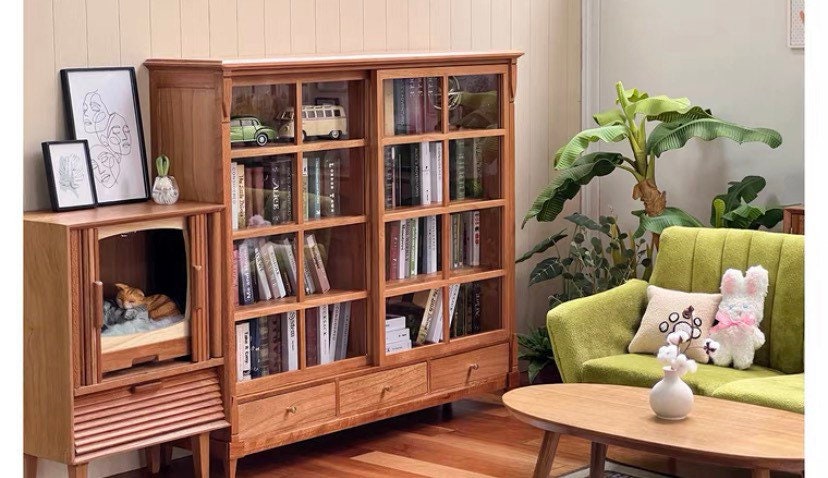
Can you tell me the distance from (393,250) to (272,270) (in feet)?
2.07

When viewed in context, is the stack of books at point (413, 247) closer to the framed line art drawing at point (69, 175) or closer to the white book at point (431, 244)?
the white book at point (431, 244)

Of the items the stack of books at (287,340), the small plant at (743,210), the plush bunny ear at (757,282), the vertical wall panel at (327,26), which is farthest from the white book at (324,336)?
the small plant at (743,210)

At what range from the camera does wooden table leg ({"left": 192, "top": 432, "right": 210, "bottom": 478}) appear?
12.7 feet

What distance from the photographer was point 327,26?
183 inches

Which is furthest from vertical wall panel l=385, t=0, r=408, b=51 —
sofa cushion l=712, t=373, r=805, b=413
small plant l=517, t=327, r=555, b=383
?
sofa cushion l=712, t=373, r=805, b=413

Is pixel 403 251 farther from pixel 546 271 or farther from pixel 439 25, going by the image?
pixel 439 25

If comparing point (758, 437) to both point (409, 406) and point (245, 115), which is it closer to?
point (409, 406)

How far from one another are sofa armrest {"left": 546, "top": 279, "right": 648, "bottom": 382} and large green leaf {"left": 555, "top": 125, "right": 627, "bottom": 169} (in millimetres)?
698

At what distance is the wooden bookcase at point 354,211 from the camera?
3.92 metres

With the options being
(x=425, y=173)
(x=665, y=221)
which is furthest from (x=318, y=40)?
(x=665, y=221)

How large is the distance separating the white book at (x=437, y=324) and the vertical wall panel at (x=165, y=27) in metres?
1.54

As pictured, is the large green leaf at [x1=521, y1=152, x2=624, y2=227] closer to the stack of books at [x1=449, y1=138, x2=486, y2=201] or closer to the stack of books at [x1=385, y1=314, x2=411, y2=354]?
the stack of books at [x1=449, y1=138, x2=486, y2=201]

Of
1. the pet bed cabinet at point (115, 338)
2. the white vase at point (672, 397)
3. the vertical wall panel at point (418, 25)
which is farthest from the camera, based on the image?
the vertical wall panel at point (418, 25)

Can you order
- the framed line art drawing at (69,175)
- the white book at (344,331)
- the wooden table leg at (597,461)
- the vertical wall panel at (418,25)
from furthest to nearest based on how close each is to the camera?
the vertical wall panel at (418,25), the white book at (344,331), the wooden table leg at (597,461), the framed line art drawing at (69,175)
